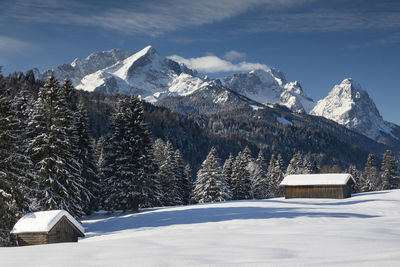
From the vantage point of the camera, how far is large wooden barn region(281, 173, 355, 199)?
52969mm

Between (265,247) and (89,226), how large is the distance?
23.4 m

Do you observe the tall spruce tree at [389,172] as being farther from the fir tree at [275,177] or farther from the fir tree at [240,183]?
the fir tree at [240,183]

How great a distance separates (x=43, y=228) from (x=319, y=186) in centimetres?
4170

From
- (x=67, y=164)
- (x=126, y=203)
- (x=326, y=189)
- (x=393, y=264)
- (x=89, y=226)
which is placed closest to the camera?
(x=393, y=264)

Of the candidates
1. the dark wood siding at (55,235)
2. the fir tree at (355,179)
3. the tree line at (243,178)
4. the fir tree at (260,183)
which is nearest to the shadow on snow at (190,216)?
the dark wood siding at (55,235)

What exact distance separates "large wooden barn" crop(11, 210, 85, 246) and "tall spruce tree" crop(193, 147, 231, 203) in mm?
31888

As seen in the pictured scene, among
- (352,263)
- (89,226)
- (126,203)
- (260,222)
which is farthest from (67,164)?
(352,263)

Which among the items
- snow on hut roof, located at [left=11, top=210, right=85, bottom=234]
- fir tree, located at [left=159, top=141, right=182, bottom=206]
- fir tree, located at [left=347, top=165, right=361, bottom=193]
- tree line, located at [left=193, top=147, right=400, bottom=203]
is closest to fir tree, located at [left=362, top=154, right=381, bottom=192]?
tree line, located at [left=193, top=147, right=400, bottom=203]

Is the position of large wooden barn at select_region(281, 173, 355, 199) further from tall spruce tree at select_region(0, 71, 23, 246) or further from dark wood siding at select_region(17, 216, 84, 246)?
tall spruce tree at select_region(0, 71, 23, 246)

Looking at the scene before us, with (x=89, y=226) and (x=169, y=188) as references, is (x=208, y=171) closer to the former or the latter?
(x=169, y=188)

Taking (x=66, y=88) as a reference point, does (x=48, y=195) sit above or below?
below

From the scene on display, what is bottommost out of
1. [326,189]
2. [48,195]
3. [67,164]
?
[326,189]

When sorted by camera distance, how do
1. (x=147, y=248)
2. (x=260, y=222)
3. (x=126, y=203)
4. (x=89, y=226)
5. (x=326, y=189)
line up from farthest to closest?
(x=326, y=189)
(x=126, y=203)
(x=89, y=226)
(x=260, y=222)
(x=147, y=248)

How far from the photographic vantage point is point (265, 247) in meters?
13.1
